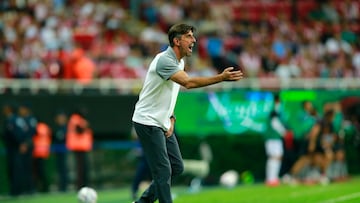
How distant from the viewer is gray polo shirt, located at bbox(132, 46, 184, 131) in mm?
Answer: 13820

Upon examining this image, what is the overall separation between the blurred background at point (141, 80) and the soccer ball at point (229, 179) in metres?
0.64

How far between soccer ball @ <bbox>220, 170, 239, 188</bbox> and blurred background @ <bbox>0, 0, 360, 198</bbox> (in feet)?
2.10

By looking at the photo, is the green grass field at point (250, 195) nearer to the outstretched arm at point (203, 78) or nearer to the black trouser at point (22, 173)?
the black trouser at point (22, 173)

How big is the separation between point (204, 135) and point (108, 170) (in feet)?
8.80

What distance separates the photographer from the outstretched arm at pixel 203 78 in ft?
42.7

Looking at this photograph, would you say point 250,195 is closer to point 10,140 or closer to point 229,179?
point 229,179

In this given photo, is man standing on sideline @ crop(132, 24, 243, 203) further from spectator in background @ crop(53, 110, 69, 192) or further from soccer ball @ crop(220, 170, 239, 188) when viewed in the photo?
spectator in background @ crop(53, 110, 69, 192)

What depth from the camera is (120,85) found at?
27.9 m

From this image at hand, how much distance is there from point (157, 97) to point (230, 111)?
15154 millimetres

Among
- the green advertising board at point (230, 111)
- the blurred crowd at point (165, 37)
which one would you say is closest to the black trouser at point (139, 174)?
the blurred crowd at point (165, 37)

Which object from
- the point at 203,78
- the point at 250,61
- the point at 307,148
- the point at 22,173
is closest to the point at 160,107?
the point at 203,78

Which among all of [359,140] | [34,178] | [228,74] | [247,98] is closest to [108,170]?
[34,178]

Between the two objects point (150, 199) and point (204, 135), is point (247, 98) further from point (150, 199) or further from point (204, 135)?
point (150, 199)

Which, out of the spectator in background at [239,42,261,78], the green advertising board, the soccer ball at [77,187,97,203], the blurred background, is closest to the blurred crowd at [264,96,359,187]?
the blurred background
